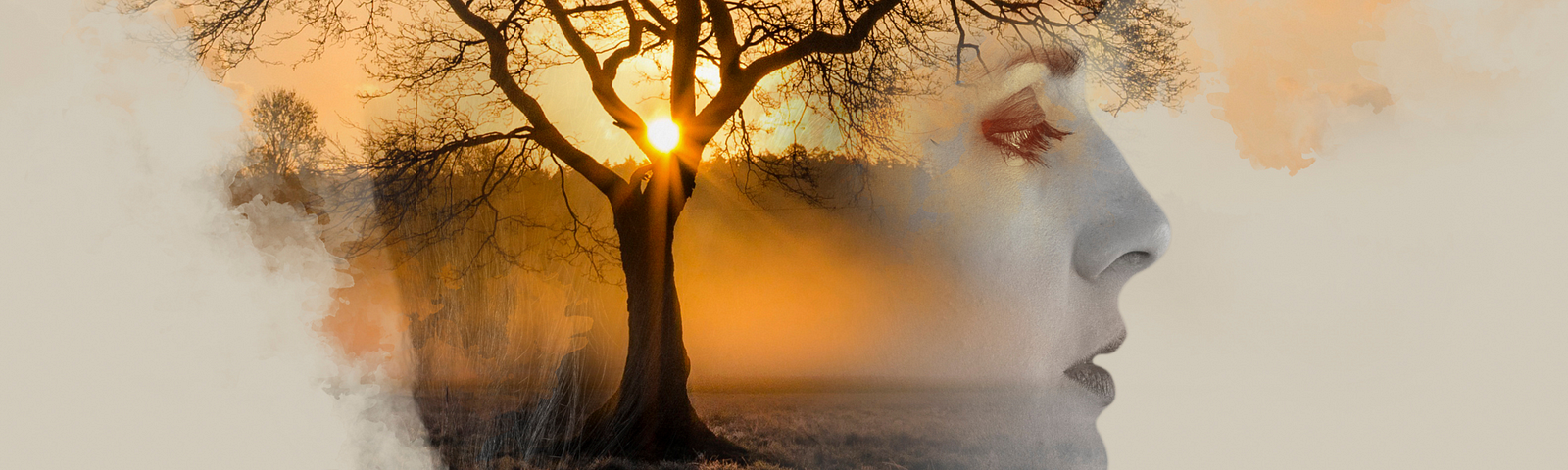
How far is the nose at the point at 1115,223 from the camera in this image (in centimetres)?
236

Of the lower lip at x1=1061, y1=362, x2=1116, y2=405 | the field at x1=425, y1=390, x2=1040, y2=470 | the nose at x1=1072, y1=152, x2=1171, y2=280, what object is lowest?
the field at x1=425, y1=390, x2=1040, y2=470

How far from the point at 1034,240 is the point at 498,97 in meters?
1.68

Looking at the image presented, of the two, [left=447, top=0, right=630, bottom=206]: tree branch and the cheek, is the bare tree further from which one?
the cheek

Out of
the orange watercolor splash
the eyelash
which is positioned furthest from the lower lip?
the orange watercolor splash

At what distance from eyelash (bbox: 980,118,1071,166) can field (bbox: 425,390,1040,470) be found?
2.34ft

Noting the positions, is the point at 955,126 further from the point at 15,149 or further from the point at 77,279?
the point at 15,149

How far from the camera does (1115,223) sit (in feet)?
7.76

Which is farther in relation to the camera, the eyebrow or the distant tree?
the distant tree

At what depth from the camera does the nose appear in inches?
92.8

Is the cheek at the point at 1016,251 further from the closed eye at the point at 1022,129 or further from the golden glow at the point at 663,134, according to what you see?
the golden glow at the point at 663,134

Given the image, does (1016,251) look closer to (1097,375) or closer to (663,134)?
(1097,375)

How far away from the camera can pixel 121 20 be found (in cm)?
276

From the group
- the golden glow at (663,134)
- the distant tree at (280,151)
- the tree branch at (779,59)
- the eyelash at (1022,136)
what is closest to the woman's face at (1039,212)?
the eyelash at (1022,136)

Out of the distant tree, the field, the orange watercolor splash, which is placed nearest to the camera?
the orange watercolor splash
